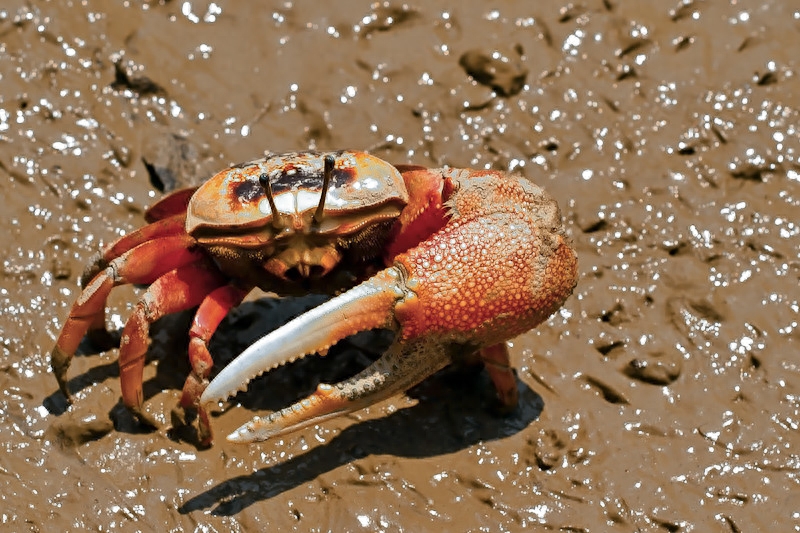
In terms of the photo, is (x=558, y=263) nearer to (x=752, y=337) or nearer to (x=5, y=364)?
(x=752, y=337)

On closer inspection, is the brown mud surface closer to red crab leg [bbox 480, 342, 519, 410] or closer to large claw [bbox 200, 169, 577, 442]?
red crab leg [bbox 480, 342, 519, 410]

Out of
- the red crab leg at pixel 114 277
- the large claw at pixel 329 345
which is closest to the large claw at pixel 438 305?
the large claw at pixel 329 345

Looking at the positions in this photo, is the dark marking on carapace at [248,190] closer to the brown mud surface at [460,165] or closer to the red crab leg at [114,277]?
the red crab leg at [114,277]

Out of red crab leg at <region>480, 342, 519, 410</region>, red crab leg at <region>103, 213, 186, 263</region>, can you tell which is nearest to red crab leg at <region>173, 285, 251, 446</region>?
red crab leg at <region>103, 213, 186, 263</region>

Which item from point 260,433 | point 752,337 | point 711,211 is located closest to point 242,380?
point 260,433

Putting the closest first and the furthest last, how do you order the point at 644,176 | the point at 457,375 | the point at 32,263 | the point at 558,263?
the point at 558,263
the point at 457,375
the point at 32,263
the point at 644,176

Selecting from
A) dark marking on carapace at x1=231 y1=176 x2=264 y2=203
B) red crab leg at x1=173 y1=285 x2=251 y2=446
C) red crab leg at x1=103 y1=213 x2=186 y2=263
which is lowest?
red crab leg at x1=173 y1=285 x2=251 y2=446

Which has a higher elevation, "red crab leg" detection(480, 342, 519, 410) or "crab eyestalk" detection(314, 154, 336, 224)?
"crab eyestalk" detection(314, 154, 336, 224)

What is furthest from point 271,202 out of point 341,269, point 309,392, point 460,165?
point 460,165
